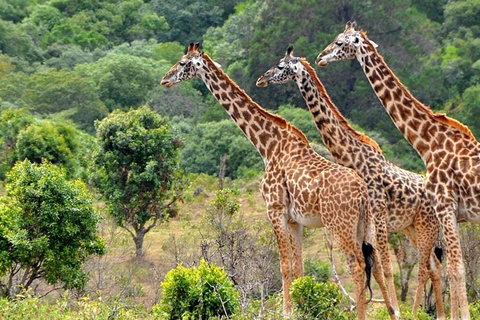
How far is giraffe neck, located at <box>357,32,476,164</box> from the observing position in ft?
39.0

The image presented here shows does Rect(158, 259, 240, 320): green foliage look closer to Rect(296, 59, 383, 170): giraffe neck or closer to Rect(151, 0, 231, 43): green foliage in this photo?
Rect(296, 59, 383, 170): giraffe neck

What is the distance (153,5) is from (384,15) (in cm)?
1814

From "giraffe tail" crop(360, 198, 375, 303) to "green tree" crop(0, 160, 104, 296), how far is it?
5564 mm

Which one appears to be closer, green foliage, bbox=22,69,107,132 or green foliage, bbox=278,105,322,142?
green foliage, bbox=278,105,322,142

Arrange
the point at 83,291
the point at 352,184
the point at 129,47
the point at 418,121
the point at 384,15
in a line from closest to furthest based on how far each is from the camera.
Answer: the point at 352,184, the point at 418,121, the point at 83,291, the point at 384,15, the point at 129,47

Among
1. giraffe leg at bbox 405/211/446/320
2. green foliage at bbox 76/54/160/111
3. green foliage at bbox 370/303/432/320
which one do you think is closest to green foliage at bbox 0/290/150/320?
green foliage at bbox 370/303/432/320

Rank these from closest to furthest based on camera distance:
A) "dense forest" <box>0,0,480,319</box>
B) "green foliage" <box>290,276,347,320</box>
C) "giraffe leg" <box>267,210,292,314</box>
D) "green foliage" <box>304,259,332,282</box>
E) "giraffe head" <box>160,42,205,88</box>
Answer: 1. "green foliage" <box>290,276,347,320</box>
2. "giraffe leg" <box>267,210,292,314</box>
3. "giraffe head" <box>160,42,205,88</box>
4. "dense forest" <box>0,0,480,319</box>
5. "green foliage" <box>304,259,332,282</box>

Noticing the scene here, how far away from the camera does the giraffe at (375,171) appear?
1259cm

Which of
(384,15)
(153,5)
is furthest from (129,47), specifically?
(384,15)

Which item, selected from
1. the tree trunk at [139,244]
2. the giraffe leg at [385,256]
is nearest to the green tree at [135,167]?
the tree trunk at [139,244]

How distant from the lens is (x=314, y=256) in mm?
24156

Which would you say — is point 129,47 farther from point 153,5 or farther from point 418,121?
point 418,121

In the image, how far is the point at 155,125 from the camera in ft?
77.9

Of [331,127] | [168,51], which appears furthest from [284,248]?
[168,51]
